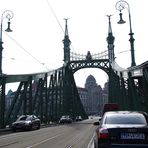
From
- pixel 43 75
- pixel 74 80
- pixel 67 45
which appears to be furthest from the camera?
pixel 74 80

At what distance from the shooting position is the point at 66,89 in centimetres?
7688

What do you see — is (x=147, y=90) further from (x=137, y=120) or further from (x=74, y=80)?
(x=74, y=80)

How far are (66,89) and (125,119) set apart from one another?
67.6m

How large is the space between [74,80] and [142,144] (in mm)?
81678

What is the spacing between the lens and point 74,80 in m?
90.2

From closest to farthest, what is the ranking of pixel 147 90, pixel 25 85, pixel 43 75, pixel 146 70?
pixel 146 70
pixel 147 90
pixel 25 85
pixel 43 75

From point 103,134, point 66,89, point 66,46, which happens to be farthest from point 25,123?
point 66,46

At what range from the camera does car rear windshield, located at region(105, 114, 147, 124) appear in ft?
30.4

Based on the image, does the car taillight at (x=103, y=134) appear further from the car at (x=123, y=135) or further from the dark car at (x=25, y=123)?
the dark car at (x=25, y=123)

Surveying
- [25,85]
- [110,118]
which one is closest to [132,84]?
[25,85]

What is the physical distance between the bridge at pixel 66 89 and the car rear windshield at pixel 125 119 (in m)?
12.6

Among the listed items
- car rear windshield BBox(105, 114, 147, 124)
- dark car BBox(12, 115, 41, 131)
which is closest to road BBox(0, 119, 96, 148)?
car rear windshield BBox(105, 114, 147, 124)

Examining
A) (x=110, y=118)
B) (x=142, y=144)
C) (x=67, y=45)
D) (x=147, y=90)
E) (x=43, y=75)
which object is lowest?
(x=142, y=144)

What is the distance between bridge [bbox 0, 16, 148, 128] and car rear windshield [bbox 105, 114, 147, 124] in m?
12.6
